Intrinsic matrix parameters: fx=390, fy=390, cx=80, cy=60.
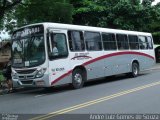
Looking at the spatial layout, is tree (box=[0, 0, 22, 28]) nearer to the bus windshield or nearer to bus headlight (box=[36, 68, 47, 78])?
the bus windshield

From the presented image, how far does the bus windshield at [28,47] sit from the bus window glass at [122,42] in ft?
20.1

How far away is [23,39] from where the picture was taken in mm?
16547

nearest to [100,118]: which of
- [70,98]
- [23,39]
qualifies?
[70,98]

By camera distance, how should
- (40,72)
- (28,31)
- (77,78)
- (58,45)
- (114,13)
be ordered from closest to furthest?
(40,72) → (58,45) → (28,31) → (77,78) → (114,13)

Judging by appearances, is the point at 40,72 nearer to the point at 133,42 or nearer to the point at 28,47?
the point at 28,47

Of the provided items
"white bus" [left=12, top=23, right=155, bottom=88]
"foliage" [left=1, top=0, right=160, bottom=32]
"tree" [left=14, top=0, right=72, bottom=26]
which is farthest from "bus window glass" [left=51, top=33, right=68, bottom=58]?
"foliage" [left=1, top=0, right=160, bottom=32]

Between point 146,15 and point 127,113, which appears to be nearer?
point 127,113

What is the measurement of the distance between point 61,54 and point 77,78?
1.62m

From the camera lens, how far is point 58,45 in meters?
16.2

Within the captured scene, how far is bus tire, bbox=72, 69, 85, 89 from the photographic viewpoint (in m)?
17.2

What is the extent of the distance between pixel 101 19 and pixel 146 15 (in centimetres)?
430

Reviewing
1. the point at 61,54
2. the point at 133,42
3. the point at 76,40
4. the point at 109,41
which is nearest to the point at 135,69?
the point at 133,42

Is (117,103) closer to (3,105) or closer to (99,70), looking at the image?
(3,105)

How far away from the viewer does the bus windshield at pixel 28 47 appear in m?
15.9
